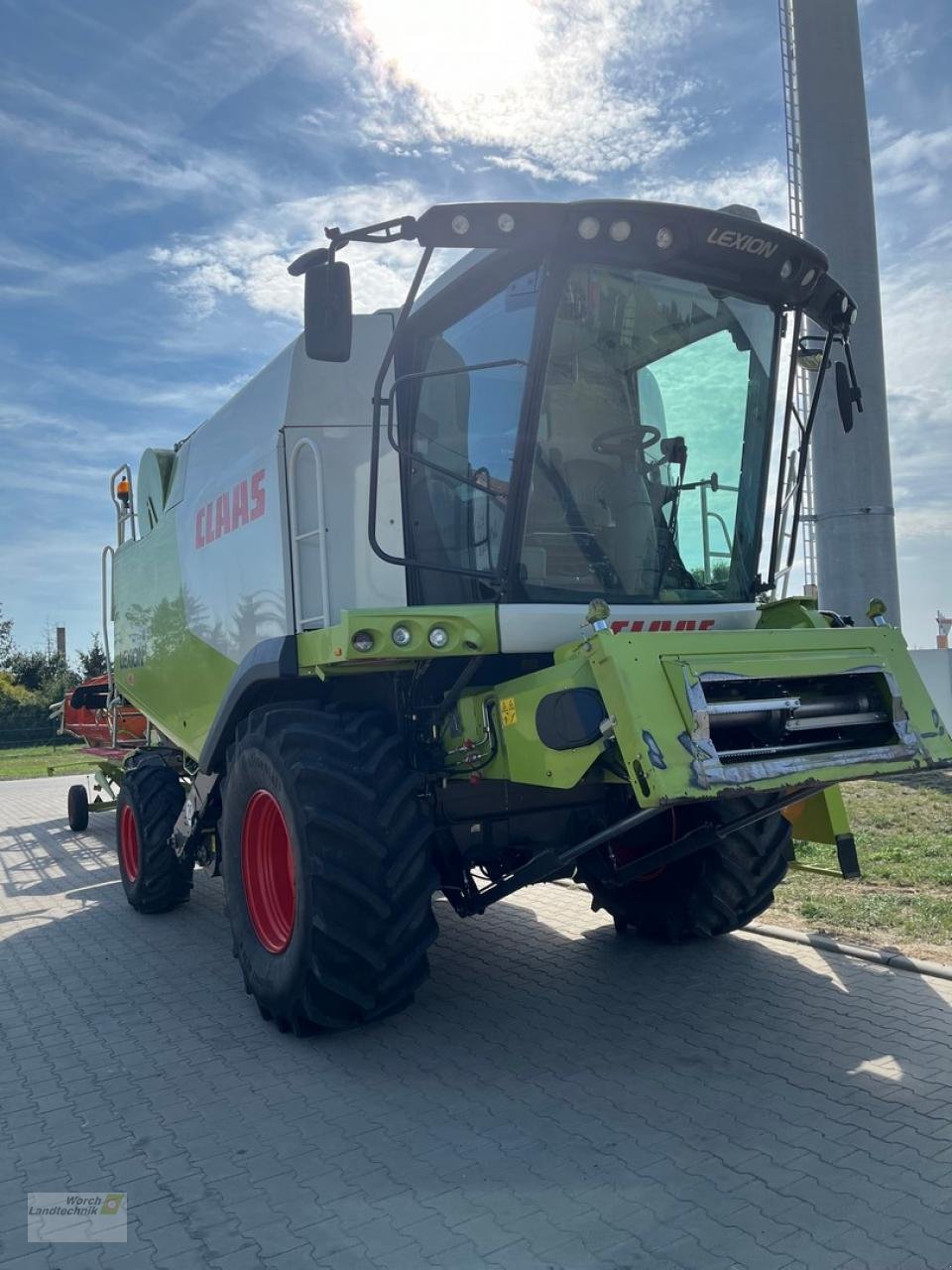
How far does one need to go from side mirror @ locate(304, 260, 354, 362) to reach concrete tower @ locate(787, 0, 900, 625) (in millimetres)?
8350

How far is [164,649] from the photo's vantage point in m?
6.97

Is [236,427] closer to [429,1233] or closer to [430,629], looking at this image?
[430,629]

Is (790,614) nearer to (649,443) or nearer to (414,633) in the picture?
(649,443)

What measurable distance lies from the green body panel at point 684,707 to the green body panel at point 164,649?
94.7 inches

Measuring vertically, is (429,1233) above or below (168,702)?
below

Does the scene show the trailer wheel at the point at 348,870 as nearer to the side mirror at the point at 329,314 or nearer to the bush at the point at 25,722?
the side mirror at the point at 329,314

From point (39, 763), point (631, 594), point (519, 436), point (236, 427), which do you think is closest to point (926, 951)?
point (631, 594)

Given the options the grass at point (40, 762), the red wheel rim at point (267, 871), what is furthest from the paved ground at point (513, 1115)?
the grass at point (40, 762)

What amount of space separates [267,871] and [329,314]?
247 cm

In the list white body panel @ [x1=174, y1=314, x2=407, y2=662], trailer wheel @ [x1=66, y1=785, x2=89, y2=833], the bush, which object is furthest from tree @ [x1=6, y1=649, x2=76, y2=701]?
white body panel @ [x1=174, y1=314, x2=407, y2=662]

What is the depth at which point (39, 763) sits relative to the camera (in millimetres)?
22953

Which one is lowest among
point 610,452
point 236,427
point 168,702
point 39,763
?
point 39,763

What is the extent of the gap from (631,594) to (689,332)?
3.79ft

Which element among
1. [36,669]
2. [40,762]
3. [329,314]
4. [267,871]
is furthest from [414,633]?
[36,669]
